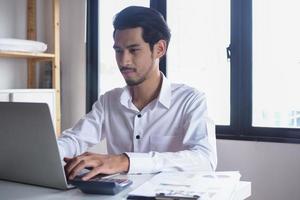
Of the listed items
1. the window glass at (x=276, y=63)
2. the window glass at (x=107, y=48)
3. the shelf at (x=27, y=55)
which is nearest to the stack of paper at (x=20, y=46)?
the shelf at (x=27, y=55)

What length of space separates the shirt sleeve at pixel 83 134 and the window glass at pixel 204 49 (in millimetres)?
1083

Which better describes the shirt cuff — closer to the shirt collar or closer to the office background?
the shirt collar

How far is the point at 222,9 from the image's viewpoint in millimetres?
2428

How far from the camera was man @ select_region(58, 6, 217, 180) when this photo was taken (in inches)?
Answer: 54.1

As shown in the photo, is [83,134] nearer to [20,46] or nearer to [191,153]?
[191,153]

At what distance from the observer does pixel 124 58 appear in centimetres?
140

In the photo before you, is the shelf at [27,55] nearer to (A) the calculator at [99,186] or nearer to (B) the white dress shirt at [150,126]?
(B) the white dress shirt at [150,126]

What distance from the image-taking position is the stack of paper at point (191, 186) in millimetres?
834

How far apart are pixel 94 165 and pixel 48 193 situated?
143 mm

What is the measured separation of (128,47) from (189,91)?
29 cm

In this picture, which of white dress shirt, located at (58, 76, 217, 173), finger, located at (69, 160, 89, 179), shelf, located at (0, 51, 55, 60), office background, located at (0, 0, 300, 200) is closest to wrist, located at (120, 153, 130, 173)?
finger, located at (69, 160, 89, 179)

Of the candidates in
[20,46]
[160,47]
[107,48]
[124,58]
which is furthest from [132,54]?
[107,48]

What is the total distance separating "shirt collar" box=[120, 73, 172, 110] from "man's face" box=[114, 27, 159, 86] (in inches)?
3.0

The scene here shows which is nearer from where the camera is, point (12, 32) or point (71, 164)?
point (71, 164)
